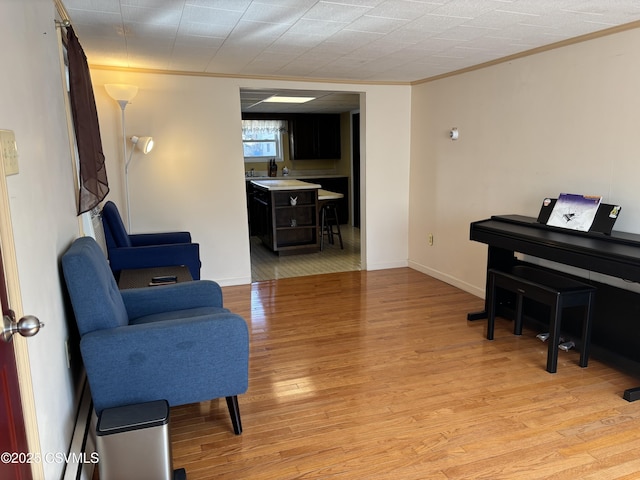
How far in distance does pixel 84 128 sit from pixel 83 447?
1.69m

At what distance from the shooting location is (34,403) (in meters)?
1.36

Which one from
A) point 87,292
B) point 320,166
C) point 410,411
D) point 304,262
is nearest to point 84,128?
point 87,292

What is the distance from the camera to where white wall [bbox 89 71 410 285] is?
431cm

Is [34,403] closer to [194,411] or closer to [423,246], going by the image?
[194,411]

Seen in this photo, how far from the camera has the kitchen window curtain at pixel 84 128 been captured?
8.11 ft

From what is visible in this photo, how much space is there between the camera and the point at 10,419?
1171 mm

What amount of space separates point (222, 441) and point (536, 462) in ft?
4.74

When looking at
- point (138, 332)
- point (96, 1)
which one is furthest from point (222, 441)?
point (96, 1)

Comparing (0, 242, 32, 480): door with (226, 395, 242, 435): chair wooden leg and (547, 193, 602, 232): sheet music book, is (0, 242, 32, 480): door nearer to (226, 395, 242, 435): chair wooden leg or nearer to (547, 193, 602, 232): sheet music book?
(226, 395, 242, 435): chair wooden leg

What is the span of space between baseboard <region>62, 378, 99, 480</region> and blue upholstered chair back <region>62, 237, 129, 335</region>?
453 mm

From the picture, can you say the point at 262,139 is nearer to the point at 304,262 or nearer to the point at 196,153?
the point at 304,262

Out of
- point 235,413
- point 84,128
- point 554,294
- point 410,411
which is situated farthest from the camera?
point 554,294

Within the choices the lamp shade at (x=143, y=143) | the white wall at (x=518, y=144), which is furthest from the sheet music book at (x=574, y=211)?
the lamp shade at (x=143, y=143)

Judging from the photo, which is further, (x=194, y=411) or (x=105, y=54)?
(x=105, y=54)
